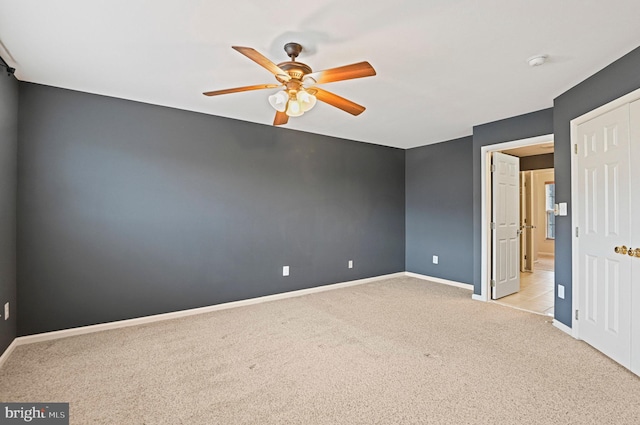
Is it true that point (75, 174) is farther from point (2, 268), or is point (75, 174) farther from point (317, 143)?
point (317, 143)

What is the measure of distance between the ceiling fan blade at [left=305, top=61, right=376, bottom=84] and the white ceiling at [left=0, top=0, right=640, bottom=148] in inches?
12.6

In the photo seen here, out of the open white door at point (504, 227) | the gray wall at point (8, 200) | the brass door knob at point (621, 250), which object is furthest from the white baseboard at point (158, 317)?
the brass door knob at point (621, 250)

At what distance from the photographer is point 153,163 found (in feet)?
11.5

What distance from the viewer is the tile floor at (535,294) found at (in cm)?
403

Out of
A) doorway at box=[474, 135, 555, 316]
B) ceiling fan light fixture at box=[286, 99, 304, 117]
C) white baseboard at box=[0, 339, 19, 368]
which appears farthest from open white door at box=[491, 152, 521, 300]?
white baseboard at box=[0, 339, 19, 368]

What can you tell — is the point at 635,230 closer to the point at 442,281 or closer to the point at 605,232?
the point at 605,232

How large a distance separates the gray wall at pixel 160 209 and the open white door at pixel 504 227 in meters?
2.17

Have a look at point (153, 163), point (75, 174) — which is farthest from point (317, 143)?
point (75, 174)

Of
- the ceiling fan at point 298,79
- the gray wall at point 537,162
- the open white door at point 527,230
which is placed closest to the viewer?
the ceiling fan at point 298,79

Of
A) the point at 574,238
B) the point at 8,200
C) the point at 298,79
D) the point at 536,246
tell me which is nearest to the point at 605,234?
the point at 574,238

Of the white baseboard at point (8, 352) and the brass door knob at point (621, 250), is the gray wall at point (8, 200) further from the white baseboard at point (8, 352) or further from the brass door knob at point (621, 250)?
the brass door knob at point (621, 250)

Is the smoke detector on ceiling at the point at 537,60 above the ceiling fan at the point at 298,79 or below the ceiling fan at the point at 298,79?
above

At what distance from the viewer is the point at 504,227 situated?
177 inches

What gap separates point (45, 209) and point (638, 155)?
16.9 feet
